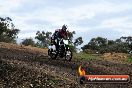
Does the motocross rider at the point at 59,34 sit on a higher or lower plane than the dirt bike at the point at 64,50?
higher

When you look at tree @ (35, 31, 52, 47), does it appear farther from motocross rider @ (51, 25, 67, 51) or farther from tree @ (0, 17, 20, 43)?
motocross rider @ (51, 25, 67, 51)

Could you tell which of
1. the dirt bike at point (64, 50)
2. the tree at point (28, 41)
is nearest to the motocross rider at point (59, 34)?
the dirt bike at point (64, 50)

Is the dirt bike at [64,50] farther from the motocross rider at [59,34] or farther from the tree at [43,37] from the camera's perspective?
the tree at [43,37]

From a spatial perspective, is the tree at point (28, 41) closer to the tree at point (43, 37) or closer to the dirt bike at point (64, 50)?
the tree at point (43, 37)

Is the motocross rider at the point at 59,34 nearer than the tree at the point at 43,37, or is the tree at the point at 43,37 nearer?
the motocross rider at the point at 59,34

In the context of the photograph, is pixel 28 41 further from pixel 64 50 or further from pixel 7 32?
pixel 64 50

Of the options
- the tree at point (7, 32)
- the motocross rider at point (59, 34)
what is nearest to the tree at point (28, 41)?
the tree at point (7, 32)

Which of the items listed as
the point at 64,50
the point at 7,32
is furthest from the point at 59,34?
the point at 7,32

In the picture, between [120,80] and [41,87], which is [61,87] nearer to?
[41,87]

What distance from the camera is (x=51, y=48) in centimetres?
2545

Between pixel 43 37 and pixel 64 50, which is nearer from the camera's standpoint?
pixel 64 50

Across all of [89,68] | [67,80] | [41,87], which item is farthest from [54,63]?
[41,87]

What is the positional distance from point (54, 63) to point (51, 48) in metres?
4.17

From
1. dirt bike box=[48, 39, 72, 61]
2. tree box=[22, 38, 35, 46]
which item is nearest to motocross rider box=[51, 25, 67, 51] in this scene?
dirt bike box=[48, 39, 72, 61]
